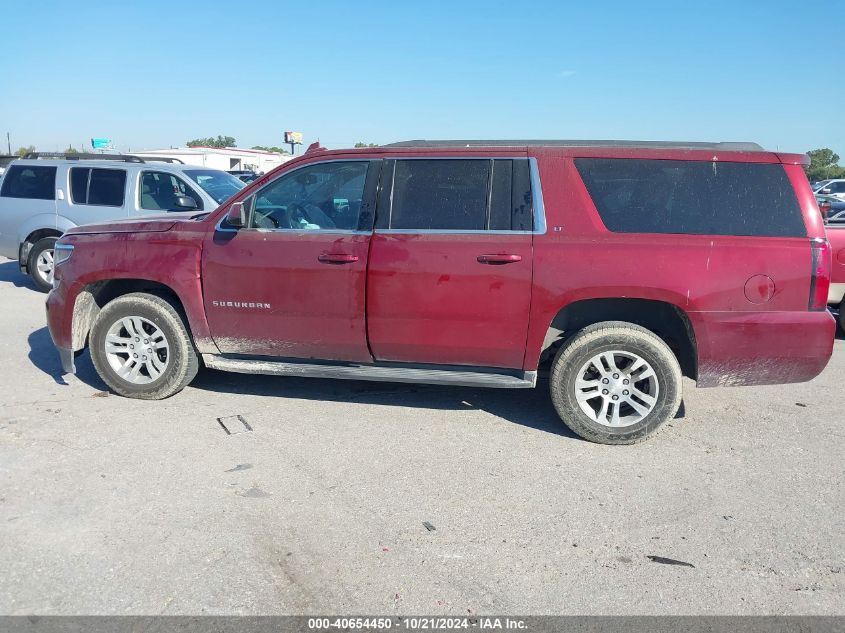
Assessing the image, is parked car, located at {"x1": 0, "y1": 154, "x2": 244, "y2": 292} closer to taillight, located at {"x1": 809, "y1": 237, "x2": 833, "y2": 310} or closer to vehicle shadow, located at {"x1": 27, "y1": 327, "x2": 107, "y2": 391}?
vehicle shadow, located at {"x1": 27, "y1": 327, "x2": 107, "y2": 391}

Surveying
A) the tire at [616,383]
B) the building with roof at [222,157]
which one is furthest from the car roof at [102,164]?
the building with roof at [222,157]

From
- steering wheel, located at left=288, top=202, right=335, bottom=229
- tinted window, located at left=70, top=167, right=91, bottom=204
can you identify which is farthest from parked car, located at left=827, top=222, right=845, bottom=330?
tinted window, located at left=70, top=167, right=91, bottom=204

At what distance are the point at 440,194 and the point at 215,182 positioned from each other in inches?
251

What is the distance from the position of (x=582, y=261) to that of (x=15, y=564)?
3.48 metres

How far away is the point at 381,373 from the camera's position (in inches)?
195

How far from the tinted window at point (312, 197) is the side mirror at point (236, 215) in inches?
3.9

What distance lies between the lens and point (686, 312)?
4.53 meters

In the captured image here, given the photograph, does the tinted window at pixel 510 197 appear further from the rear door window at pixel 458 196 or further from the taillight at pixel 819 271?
the taillight at pixel 819 271

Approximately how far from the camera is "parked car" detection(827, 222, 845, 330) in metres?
7.40

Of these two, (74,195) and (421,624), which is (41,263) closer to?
(74,195)

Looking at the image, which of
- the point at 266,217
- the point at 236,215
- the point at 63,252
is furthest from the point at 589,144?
the point at 63,252

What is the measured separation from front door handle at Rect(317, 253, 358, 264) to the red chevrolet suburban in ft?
0.04

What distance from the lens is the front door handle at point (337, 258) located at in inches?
190

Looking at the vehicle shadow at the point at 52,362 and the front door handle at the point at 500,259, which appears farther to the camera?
the vehicle shadow at the point at 52,362
